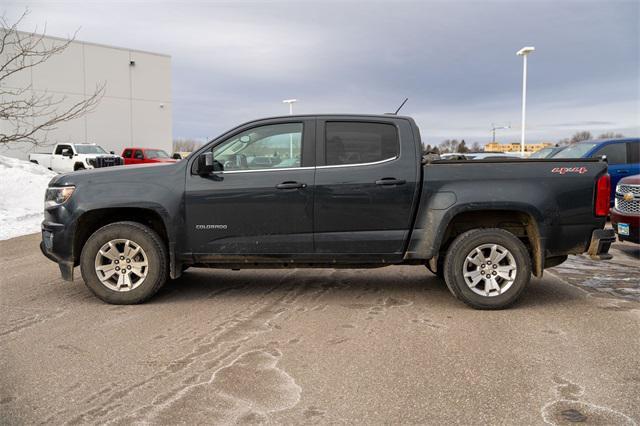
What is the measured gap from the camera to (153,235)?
5.62 metres

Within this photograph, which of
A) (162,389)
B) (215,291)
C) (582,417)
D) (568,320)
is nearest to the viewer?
(582,417)

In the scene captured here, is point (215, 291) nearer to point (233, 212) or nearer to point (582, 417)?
point (233, 212)

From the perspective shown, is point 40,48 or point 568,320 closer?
point 568,320

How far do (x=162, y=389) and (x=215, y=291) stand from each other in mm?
2792

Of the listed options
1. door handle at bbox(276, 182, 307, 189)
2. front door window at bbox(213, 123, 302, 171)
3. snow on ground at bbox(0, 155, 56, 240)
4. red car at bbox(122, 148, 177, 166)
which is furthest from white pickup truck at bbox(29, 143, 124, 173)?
door handle at bbox(276, 182, 307, 189)

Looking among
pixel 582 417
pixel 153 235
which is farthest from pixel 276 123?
pixel 582 417

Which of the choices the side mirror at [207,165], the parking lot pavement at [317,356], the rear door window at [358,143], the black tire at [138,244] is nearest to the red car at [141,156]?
the parking lot pavement at [317,356]

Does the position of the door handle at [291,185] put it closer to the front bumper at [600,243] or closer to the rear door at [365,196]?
the rear door at [365,196]

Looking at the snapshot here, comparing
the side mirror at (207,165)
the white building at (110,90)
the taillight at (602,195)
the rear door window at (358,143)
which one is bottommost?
the taillight at (602,195)

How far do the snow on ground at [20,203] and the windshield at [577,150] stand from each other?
12.5m

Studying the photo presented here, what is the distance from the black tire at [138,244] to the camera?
5586 mm

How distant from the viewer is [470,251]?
545 cm

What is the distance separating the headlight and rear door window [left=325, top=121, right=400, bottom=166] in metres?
2.73

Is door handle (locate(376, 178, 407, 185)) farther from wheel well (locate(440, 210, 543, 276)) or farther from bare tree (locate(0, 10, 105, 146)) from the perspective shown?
bare tree (locate(0, 10, 105, 146))
